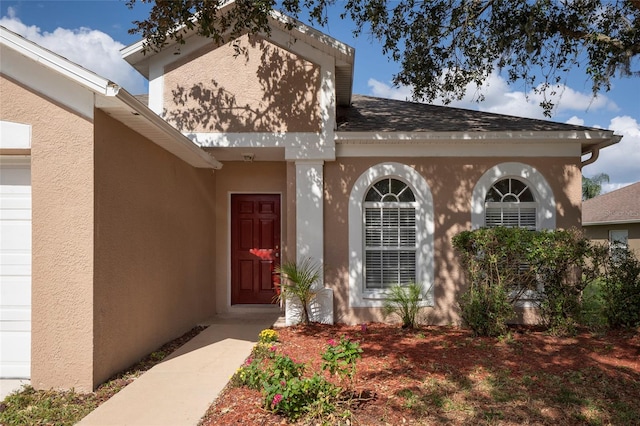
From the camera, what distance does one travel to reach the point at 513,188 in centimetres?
777

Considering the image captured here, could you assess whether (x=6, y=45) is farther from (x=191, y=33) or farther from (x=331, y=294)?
(x=331, y=294)

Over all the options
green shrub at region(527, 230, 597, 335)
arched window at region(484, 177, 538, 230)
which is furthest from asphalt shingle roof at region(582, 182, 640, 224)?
green shrub at region(527, 230, 597, 335)

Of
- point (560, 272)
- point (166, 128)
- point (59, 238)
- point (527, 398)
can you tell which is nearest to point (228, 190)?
point (166, 128)

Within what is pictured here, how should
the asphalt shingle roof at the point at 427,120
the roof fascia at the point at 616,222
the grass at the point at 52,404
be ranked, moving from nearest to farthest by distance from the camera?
the grass at the point at 52,404
the asphalt shingle roof at the point at 427,120
the roof fascia at the point at 616,222

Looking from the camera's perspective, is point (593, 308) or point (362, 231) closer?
point (593, 308)

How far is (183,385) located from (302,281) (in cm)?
286

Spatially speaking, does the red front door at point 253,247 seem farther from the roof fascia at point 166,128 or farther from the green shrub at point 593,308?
the green shrub at point 593,308

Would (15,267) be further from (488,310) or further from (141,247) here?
(488,310)

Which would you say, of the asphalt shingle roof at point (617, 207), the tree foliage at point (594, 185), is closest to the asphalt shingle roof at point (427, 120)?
the asphalt shingle roof at point (617, 207)

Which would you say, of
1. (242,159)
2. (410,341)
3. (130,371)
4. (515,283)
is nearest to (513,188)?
(515,283)

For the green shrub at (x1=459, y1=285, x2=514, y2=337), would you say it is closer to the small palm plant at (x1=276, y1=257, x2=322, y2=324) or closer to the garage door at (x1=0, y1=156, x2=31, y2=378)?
the small palm plant at (x1=276, y1=257, x2=322, y2=324)

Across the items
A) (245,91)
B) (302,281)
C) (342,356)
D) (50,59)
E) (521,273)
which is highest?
(245,91)

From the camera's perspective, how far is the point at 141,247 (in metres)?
5.56

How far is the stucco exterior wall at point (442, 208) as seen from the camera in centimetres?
755
